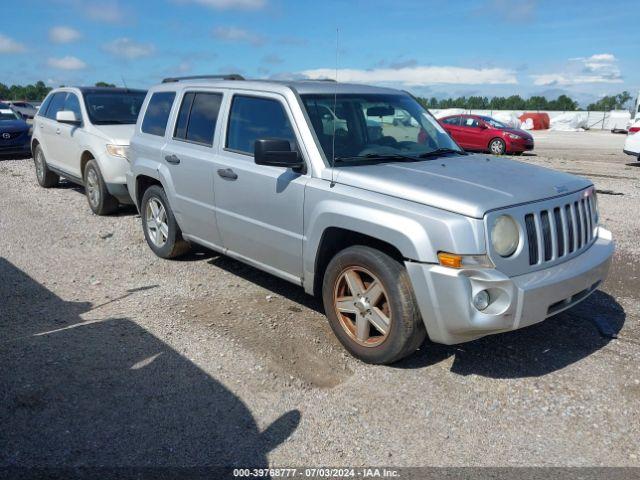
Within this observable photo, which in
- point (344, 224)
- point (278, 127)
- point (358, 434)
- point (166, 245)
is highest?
point (278, 127)

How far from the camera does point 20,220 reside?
28.0 ft

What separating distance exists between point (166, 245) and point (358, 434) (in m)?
3.76

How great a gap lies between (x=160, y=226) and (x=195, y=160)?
134 centimetres

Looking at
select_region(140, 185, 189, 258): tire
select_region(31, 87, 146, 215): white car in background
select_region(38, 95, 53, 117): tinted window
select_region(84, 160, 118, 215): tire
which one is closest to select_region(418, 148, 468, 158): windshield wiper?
select_region(140, 185, 189, 258): tire

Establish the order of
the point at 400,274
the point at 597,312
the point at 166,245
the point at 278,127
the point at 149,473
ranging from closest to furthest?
1. the point at 149,473
2. the point at 400,274
3. the point at 278,127
4. the point at 597,312
5. the point at 166,245

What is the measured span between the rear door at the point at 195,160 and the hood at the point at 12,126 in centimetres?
1107

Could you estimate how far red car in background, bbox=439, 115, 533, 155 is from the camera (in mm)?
20422

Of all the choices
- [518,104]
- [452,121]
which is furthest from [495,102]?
[452,121]

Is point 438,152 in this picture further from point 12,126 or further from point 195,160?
point 12,126

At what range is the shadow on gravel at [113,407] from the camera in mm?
3121

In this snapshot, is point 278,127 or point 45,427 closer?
point 45,427

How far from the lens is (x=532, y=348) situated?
4.41m

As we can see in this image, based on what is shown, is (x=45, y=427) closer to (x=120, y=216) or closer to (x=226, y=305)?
(x=226, y=305)

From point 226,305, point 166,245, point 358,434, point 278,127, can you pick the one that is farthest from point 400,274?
point 166,245
